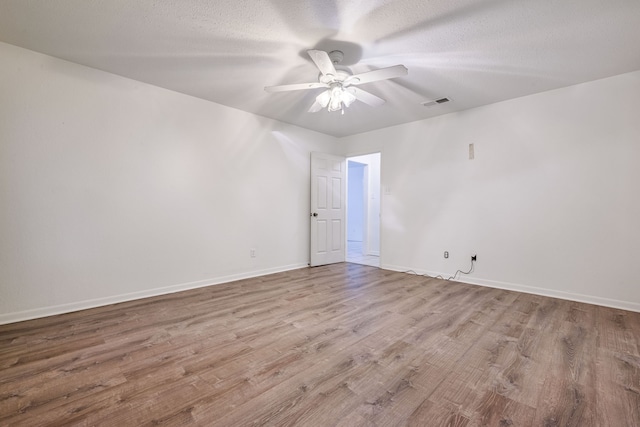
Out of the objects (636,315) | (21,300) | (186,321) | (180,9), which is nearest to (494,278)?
(636,315)

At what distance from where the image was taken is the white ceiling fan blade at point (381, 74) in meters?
2.17

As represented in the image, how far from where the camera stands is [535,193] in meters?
3.43

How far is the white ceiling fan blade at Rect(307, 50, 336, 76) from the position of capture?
2072 mm

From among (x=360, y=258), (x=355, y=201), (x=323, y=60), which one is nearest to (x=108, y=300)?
(x=323, y=60)

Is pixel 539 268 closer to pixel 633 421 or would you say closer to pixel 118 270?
pixel 633 421

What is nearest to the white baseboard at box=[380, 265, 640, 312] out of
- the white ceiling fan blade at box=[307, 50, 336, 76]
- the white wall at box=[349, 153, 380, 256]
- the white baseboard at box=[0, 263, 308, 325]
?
the white wall at box=[349, 153, 380, 256]

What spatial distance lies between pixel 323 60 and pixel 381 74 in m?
0.50

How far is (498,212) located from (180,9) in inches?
164

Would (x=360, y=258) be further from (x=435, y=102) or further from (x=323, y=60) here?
(x=323, y=60)

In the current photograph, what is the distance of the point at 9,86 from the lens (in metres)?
2.50

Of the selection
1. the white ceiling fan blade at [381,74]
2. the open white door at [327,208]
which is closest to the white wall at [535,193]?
the open white door at [327,208]

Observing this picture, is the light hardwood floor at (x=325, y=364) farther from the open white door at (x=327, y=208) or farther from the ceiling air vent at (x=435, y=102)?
the ceiling air vent at (x=435, y=102)

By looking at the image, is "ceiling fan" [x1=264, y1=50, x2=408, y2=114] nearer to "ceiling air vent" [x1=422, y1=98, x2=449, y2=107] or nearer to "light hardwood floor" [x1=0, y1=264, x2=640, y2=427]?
"ceiling air vent" [x1=422, y1=98, x2=449, y2=107]

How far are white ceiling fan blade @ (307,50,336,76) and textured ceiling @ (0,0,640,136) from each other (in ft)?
0.88
